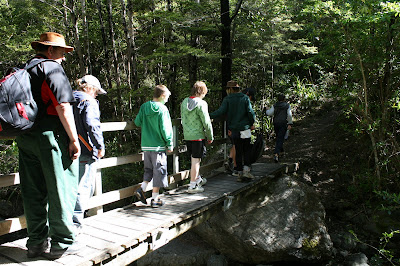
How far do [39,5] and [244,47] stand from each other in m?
12.9

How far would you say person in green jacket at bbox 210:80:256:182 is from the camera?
6.34 meters

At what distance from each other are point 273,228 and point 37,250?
455 centimetres

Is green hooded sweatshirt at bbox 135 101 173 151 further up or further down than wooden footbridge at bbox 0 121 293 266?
further up

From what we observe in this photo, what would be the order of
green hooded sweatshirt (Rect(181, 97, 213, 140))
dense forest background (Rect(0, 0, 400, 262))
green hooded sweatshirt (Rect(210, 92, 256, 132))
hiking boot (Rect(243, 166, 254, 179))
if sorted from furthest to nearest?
dense forest background (Rect(0, 0, 400, 262)) → hiking boot (Rect(243, 166, 254, 179)) → green hooded sweatshirt (Rect(210, 92, 256, 132)) → green hooded sweatshirt (Rect(181, 97, 213, 140))

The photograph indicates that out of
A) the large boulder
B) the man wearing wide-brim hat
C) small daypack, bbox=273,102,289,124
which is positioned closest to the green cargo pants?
the man wearing wide-brim hat

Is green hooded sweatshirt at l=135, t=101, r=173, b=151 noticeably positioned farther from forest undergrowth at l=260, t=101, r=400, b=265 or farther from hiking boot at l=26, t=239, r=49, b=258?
forest undergrowth at l=260, t=101, r=400, b=265

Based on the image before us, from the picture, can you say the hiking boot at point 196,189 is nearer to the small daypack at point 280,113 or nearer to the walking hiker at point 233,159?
the walking hiker at point 233,159

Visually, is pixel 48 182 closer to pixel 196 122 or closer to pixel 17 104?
pixel 17 104

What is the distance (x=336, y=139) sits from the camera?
1105 cm

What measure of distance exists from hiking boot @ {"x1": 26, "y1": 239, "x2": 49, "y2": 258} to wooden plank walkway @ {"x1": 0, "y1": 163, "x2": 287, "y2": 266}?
50mm

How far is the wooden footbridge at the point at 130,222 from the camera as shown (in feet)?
10.9

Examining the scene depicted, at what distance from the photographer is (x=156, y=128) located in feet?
16.0

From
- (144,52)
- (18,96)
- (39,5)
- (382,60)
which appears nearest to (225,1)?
(382,60)

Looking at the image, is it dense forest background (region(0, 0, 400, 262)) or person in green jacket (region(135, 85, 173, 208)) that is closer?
person in green jacket (region(135, 85, 173, 208))
